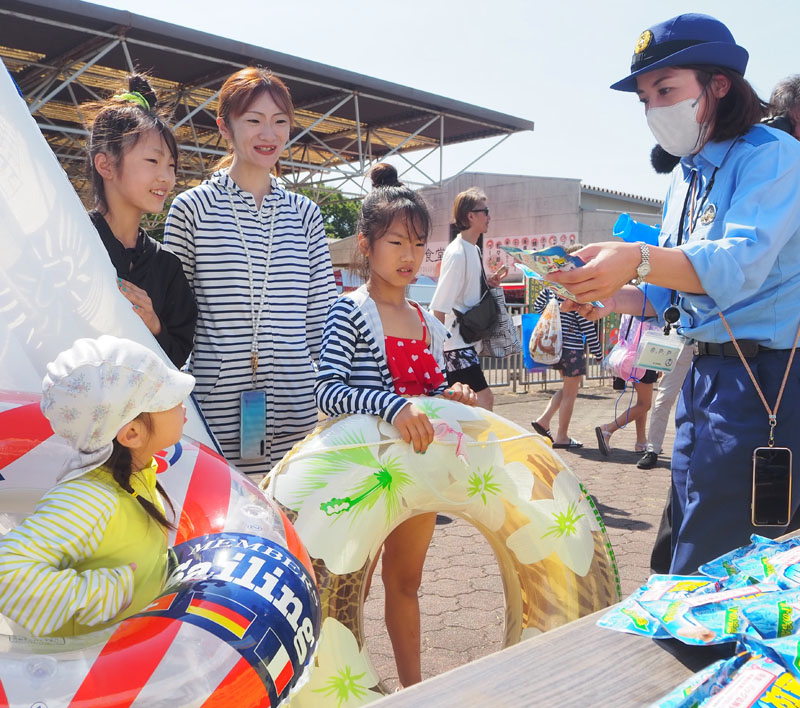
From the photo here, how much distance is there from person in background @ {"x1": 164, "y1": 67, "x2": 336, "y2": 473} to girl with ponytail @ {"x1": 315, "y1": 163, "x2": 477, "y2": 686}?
0.29 metres

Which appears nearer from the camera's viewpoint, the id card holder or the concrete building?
the id card holder

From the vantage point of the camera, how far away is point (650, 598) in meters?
1.24

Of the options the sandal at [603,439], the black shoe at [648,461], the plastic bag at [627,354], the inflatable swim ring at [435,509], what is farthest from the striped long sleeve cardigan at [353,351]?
the sandal at [603,439]

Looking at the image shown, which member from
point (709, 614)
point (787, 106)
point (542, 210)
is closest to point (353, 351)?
point (709, 614)

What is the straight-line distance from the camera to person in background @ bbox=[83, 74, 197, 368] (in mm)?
1988

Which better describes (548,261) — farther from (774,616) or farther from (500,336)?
(500,336)

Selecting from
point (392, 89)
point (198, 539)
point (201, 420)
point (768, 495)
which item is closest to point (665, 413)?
point (768, 495)

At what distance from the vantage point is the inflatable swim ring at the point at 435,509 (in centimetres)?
159

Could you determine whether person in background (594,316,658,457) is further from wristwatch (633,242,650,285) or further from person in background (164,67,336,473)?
wristwatch (633,242,650,285)

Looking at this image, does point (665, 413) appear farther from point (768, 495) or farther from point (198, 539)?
point (198, 539)

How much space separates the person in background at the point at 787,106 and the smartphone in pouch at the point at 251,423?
171 centimetres

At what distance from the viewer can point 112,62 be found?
9523mm

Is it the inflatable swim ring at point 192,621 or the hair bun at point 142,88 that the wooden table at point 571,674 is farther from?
the hair bun at point 142,88

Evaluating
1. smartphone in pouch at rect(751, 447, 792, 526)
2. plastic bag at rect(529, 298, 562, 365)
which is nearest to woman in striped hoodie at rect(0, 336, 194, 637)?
smartphone in pouch at rect(751, 447, 792, 526)
